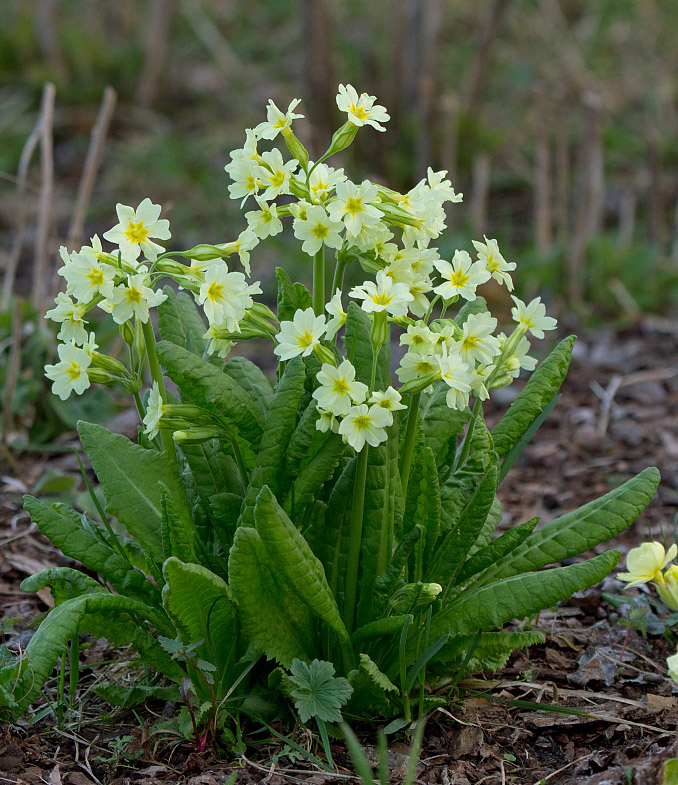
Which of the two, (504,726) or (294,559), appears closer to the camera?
(294,559)

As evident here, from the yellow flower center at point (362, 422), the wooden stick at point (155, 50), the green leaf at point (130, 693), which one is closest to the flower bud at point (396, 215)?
the yellow flower center at point (362, 422)

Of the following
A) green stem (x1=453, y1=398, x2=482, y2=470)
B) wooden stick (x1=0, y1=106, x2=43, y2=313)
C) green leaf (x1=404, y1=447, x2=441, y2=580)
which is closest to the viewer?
green leaf (x1=404, y1=447, x2=441, y2=580)

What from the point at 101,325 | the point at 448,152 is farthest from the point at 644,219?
the point at 101,325

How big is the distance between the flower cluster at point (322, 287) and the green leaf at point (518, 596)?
1.18 ft

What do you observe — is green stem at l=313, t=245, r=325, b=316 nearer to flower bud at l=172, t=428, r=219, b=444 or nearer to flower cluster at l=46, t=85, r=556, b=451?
flower cluster at l=46, t=85, r=556, b=451

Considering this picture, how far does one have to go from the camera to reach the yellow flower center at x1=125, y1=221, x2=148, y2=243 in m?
1.58

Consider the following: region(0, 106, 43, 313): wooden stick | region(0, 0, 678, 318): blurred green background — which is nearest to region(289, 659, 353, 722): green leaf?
region(0, 106, 43, 313): wooden stick

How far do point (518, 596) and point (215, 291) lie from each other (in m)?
0.77

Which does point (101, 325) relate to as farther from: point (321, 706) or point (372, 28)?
point (372, 28)

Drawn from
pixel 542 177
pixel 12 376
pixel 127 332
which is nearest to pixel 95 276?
pixel 127 332

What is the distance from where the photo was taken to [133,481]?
1.78 meters

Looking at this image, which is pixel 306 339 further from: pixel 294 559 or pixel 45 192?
pixel 45 192

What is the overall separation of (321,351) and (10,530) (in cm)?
153

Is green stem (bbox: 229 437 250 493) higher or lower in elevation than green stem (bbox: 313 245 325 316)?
lower
